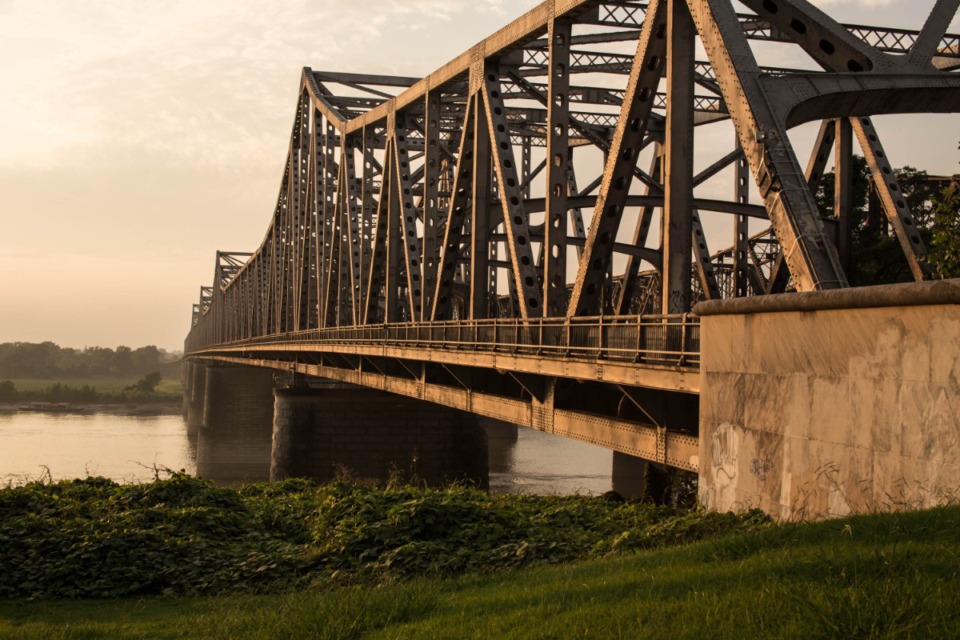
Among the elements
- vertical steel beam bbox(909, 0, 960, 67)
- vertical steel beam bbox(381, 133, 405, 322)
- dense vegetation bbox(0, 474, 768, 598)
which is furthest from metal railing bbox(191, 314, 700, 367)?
vertical steel beam bbox(381, 133, 405, 322)

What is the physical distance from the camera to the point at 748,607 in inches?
244

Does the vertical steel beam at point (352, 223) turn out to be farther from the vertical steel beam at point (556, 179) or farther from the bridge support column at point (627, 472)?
the vertical steel beam at point (556, 179)

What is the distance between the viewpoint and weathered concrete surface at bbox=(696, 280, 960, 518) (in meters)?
8.51

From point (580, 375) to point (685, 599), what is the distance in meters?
8.92

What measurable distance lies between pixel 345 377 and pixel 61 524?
925 inches

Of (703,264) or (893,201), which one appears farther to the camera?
(703,264)

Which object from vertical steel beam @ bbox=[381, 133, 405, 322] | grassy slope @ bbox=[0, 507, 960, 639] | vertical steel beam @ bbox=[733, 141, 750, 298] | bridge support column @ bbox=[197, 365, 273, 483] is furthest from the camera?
bridge support column @ bbox=[197, 365, 273, 483]

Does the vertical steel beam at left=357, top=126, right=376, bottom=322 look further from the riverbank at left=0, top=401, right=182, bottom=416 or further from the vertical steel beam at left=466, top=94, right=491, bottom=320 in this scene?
the riverbank at left=0, top=401, right=182, bottom=416

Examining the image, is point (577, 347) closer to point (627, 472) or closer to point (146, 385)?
point (627, 472)

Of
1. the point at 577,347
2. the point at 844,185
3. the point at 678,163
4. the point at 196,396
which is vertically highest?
the point at 844,185

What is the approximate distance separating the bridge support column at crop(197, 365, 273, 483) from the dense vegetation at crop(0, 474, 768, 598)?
52.7 metres

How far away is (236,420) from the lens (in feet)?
262

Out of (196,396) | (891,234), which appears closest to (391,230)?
(891,234)

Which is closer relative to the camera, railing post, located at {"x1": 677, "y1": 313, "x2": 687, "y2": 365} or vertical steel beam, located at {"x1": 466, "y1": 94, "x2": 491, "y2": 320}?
railing post, located at {"x1": 677, "y1": 313, "x2": 687, "y2": 365}
